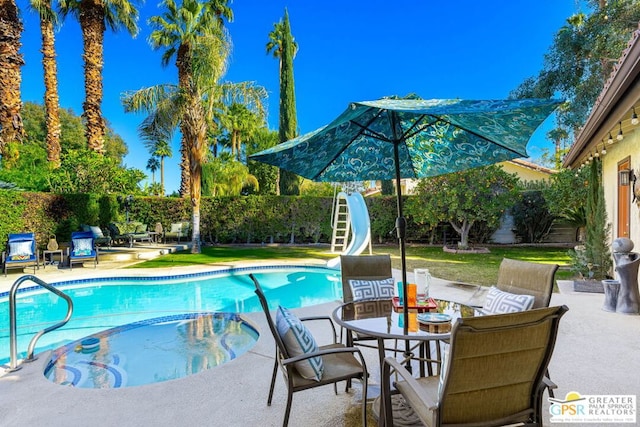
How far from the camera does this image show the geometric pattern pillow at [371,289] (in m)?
3.92

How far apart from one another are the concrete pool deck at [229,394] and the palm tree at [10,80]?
40.8 ft

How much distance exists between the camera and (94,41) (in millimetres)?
15195

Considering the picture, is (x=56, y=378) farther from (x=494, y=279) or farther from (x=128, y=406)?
(x=494, y=279)

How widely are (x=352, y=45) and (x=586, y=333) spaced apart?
Result: 2461cm

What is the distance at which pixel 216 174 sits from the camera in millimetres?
20422

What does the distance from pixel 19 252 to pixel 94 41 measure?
9.94 meters

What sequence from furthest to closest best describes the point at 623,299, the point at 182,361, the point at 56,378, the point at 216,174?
the point at 216,174 → the point at 623,299 → the point at 182,361 → the point at 56,378

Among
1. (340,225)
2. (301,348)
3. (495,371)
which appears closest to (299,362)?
(301,348)

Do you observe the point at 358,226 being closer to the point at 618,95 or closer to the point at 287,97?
the point at 618,95

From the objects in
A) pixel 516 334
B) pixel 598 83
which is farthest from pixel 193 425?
pixel 598 83

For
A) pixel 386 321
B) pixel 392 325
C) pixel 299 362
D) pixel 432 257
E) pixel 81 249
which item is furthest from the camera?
pixel 432 257

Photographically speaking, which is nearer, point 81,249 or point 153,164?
point 81,249

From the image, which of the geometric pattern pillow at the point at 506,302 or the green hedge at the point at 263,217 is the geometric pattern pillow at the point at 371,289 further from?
the green hedge at the point at 263,217

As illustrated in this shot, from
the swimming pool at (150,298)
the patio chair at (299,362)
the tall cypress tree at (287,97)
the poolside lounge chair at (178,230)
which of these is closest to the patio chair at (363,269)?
the patio chair at (299,362)
